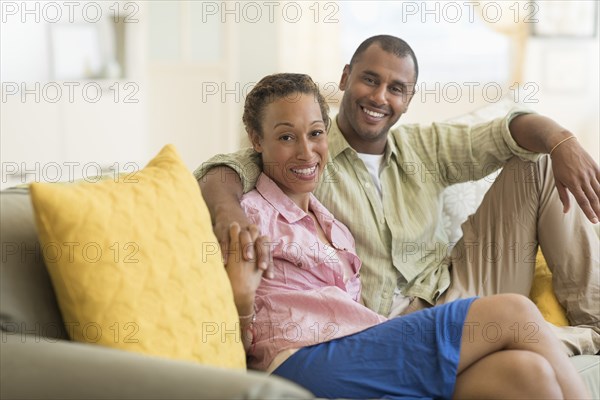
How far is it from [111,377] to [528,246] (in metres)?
1.40

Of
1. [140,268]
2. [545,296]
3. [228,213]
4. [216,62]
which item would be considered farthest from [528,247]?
[216,62]

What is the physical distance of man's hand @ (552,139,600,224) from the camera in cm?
222

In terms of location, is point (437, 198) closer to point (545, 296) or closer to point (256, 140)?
point (545, 296)

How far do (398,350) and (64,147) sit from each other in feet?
10.3

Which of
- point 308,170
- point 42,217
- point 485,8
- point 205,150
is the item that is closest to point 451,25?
point 485,8

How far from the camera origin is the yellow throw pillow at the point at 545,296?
2363 millimetres

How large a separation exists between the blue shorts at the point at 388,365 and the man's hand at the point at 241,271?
0.14 metres

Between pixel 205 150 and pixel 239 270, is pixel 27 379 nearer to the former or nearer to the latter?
pixel 239 270

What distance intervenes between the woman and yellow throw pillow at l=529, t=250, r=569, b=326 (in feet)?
1.94

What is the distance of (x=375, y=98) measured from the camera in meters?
2.41

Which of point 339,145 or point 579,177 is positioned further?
point 339,145

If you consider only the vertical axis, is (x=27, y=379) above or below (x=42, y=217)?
below

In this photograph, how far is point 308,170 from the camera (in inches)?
80.0

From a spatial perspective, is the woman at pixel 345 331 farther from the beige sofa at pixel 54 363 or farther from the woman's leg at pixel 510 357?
the beige sofa at pixel 54 363
